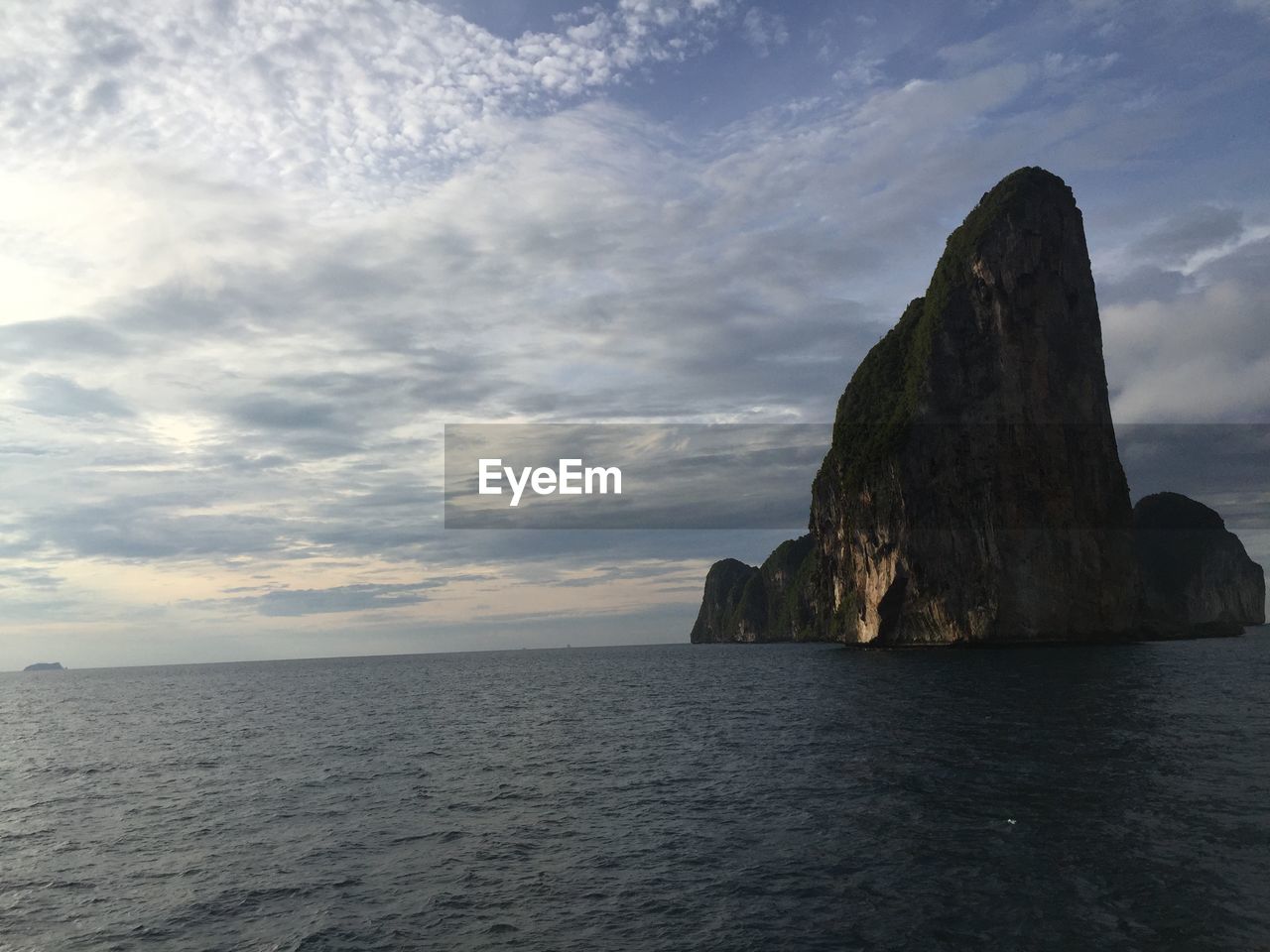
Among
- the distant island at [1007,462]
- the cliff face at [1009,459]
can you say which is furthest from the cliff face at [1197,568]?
the cliff face at [1009,459]

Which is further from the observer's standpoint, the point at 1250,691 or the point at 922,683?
the point at 922,683

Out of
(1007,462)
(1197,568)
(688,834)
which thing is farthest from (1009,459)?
(1197,568)

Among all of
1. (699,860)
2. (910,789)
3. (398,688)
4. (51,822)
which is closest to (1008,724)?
(910,789)

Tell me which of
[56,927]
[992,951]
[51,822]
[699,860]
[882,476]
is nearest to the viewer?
[992,951]

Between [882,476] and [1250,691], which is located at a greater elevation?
[882,476]

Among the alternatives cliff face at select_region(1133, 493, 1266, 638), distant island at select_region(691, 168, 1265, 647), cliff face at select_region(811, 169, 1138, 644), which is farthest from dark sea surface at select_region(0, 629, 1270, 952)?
cliff face at select_region(1133, 493, 1266, 638)

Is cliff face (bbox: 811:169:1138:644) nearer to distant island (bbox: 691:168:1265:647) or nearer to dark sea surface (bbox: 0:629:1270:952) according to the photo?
distant island (bbox: 691:168:1265:647)

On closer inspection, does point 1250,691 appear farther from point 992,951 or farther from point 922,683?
point 992,951
